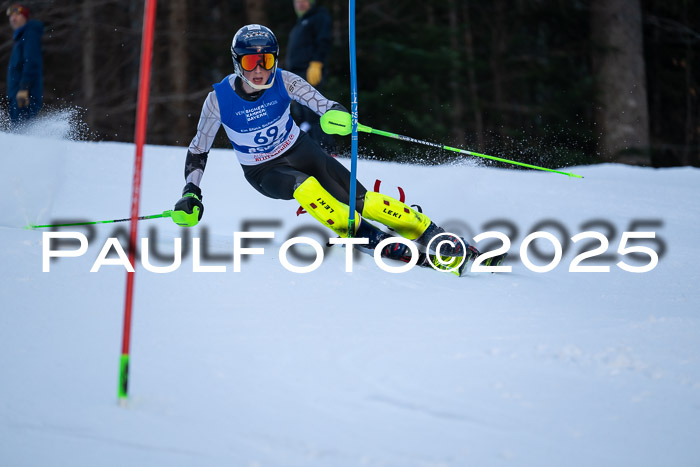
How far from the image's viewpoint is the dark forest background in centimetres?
1216

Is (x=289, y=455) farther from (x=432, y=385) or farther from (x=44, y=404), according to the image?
(x=44, y=404)

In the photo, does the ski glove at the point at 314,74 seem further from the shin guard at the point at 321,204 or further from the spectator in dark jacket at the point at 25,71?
the shin guard at the point at 321,204

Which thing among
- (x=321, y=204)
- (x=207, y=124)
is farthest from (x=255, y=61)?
(x=321, y=204)

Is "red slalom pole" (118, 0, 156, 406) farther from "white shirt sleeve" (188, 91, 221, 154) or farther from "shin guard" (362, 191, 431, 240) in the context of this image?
"shin guard" (362, 191, 431, 240)

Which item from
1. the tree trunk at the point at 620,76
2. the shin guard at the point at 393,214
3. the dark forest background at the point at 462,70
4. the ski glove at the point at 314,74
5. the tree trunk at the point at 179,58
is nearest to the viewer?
the shin guard at the point at 393,214

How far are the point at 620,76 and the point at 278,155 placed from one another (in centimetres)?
901

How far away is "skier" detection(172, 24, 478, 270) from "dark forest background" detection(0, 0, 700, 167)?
6651 millimetres

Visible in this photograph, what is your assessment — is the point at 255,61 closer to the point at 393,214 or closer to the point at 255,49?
the point at 255,49

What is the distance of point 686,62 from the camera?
15164 mm

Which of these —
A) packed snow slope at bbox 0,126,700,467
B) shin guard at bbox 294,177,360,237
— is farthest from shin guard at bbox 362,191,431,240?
packed snow slope at bbox 0,126,700,467

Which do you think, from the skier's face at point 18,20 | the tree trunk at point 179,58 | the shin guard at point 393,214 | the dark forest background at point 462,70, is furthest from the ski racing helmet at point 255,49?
the tree trunk at point 179,58

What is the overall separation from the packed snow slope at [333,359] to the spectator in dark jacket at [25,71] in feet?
8.13

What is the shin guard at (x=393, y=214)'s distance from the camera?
14.3ft

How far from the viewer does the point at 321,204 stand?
422cm
